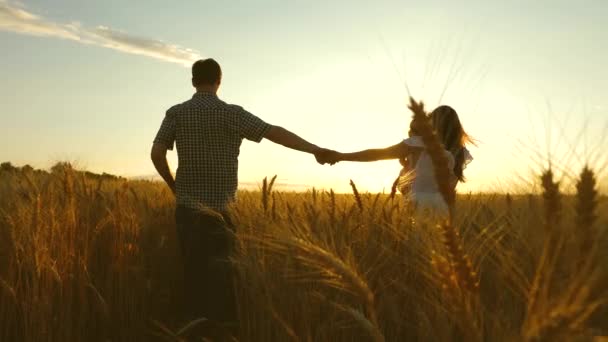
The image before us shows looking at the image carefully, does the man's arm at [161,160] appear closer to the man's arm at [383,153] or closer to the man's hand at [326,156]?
the man's hand at [326,156]

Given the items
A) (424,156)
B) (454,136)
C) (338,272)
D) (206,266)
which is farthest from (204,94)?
(338,272)

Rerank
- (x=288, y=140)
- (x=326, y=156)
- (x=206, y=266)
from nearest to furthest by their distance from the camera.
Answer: (x=206, y=266) < (x=288, y=140) < (x=326, y=156)

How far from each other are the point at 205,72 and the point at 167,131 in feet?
1.62

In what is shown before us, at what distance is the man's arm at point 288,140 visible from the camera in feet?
13.1

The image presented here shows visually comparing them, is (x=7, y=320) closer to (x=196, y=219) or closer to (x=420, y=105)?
(x=196, y=219)

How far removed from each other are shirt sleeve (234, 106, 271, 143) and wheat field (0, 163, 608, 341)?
754mm

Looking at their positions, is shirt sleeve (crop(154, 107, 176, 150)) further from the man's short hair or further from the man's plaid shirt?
the man's short hair

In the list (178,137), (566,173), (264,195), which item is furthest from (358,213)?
(566,173)

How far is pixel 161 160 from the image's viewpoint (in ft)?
12.9

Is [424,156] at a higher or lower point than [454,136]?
lower

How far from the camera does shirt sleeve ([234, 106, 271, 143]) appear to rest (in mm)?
3826

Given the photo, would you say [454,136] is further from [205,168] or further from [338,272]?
[338,272]

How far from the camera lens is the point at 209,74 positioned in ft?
12.6

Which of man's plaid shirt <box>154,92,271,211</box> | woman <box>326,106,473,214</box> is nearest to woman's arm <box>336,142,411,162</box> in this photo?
woman <box>326,106,473,214</box>
